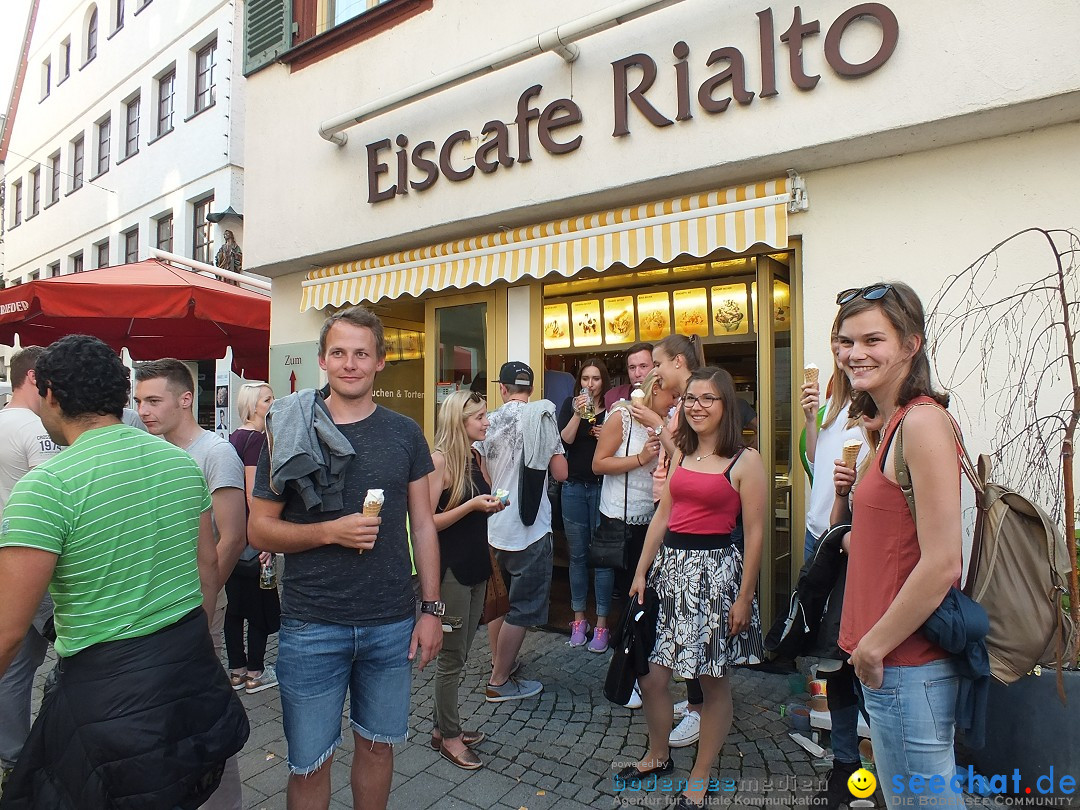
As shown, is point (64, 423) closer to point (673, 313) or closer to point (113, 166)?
point (673, 313)

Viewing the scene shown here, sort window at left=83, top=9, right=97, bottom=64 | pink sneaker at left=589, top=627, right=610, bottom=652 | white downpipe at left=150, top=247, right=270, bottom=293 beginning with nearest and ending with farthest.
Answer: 1. pink sneaker at left=589, top=627, right=610, bottom=652
2. white downpipe at left=150, top=247, right=270, bottom=293
3. window at left=83, top=9, right=97, bottom=64

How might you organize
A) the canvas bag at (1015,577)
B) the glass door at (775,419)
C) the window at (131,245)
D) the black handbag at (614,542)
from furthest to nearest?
the window at (131,245) → the glass door at (775,419) → the black handbag at (614,542) → the canvas bag at (1015,577)

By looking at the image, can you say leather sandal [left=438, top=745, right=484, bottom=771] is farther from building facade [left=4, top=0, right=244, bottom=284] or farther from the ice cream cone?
building facade [left=4, top=0, right=244, bottom=284]

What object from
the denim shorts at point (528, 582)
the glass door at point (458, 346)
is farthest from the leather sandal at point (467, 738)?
the glass door at point (458, 346)

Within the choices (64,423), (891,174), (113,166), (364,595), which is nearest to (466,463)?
(364,595)

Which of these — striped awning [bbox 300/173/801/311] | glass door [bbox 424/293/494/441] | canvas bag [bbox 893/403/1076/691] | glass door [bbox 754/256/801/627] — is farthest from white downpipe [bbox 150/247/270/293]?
canvas bag [bbox 893/403/1076/691]

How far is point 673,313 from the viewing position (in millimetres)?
6188

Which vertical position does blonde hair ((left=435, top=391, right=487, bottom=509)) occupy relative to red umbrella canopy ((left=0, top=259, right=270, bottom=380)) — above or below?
below

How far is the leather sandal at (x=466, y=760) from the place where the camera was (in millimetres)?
3123

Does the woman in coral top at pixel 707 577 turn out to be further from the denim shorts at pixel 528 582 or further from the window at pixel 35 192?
the window at pixel 35 192

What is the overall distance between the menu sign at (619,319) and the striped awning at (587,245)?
1384 millimetres

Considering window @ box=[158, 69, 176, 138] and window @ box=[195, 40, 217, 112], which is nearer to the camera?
window @ box=[195, 40, 217, 112]

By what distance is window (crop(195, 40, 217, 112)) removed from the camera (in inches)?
450

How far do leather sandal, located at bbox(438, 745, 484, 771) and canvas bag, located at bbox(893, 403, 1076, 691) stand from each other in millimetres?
2334
